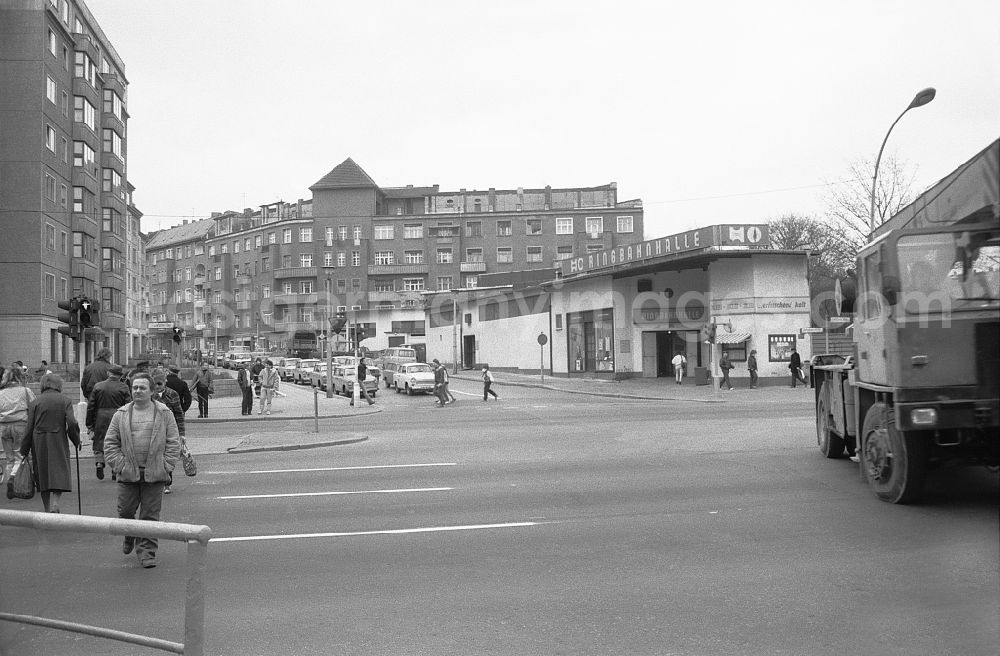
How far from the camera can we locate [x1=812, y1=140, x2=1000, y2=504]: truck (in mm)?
2795

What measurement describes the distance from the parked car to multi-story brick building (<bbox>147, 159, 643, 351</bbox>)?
41783mm

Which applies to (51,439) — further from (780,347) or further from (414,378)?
(780,347)

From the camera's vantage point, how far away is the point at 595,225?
3378 inches

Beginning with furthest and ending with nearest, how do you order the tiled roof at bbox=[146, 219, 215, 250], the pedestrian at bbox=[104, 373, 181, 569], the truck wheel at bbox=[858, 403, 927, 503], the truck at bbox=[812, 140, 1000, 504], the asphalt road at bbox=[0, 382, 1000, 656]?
the tiled roof at bbox=[146, 219, 215, 250] → the pedestrian at bbox=[104, 373, 181, 569] → the truck wheel at bbox=[858, 403, 927, 503] → the asphalt road at bbox=[0, 382, 1000, 656] → the truck at bbox=[812, 140, 1000, 504]

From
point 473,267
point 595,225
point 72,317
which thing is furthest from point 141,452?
point 595,225

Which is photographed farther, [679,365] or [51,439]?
[679,365]

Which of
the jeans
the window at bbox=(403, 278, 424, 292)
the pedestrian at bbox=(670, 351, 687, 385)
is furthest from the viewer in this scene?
the window at bbox=(403, 278, 424, 292)

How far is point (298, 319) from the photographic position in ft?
301

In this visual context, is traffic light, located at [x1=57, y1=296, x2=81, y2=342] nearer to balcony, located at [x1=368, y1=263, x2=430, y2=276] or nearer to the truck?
the truck

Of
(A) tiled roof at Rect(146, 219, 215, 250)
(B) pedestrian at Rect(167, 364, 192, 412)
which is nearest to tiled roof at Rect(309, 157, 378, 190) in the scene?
(A) tiled roof at Rect(146, 219, 215, 250)

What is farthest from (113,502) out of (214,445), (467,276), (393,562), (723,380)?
(467,276)

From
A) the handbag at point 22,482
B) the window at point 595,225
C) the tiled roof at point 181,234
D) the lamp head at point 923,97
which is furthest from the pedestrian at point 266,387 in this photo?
the tiled roof at point 181,234

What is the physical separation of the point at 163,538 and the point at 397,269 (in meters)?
84.9

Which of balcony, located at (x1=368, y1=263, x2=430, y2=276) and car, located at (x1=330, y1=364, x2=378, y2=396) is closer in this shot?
car, located at (x1=330, y1=364, x2=378, y2=396)
